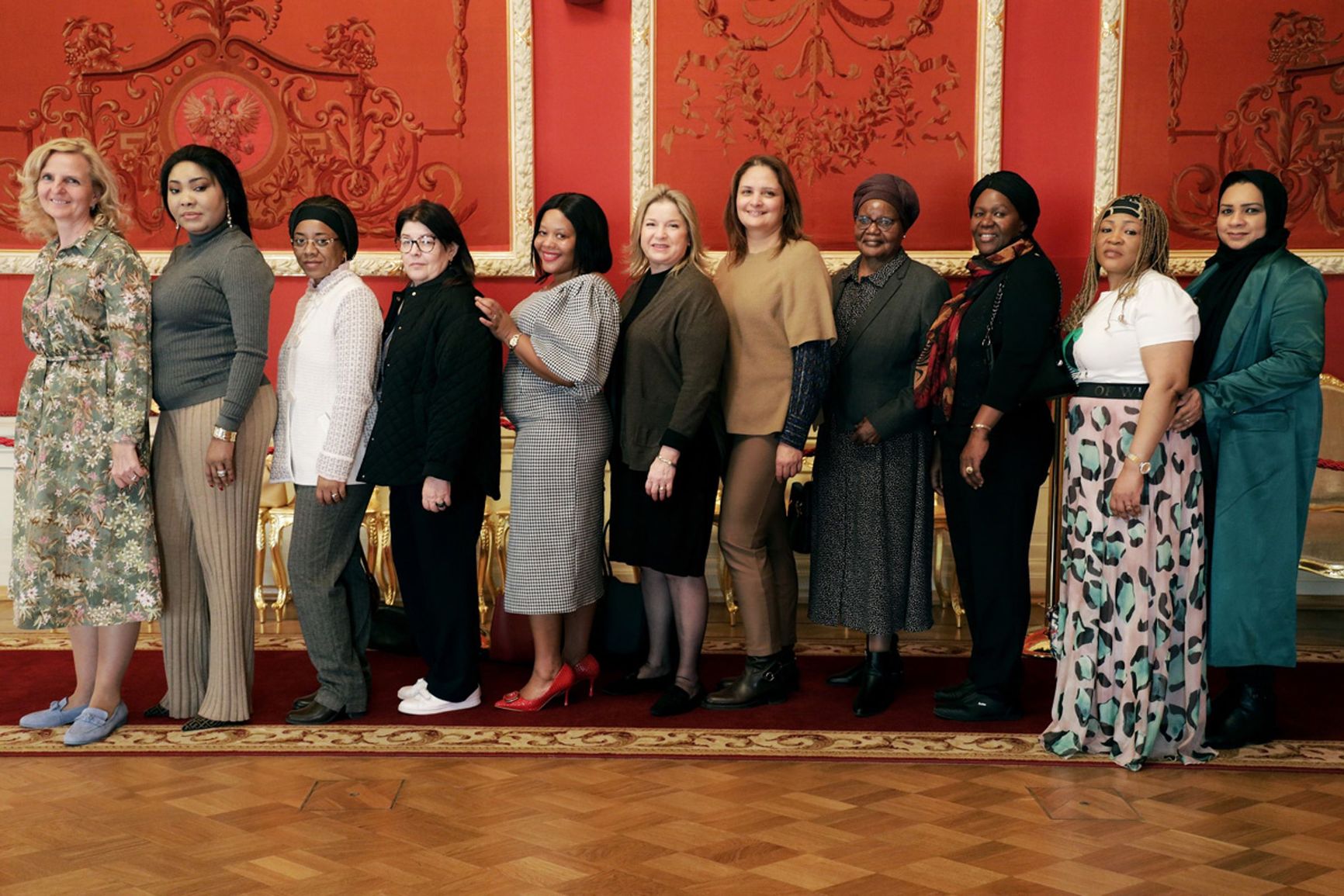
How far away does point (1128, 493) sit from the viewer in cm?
326

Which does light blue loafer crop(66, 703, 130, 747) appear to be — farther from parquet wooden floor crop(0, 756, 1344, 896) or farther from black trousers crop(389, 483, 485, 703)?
black trousers crop(389, 483, 485, 703)

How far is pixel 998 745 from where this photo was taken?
348 cm

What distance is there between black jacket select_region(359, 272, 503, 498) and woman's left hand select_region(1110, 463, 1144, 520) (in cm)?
169

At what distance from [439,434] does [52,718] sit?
1.40 metres

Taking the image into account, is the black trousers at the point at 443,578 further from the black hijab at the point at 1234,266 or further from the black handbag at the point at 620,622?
the black hijab at the point at 1234,266

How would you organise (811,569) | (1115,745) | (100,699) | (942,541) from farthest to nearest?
1. (942,541)
2. (811,569)
3. (100,699)
4. (1115,745)

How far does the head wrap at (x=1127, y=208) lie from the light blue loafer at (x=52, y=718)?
3.13 m

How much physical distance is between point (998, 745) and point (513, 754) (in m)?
1.32

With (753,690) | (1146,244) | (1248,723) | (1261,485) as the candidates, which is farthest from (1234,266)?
(753,690)

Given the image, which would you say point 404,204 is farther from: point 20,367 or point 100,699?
point 100,699

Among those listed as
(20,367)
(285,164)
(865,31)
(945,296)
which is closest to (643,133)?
(865,31)

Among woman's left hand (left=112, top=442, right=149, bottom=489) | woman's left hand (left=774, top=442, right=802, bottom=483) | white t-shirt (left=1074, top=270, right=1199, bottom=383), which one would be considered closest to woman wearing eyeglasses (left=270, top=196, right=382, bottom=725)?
woman's left hand (left=112, top=442, right=149, bottom=489)

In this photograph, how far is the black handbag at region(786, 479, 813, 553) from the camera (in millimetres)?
3990

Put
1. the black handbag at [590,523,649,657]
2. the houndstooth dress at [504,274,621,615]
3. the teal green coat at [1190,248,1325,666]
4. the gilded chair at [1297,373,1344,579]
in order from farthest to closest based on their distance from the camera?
1. the gilded chair at [1297,373,1344,579]
2. the black handbag at [590,523,649,657]
3. the houndstooth dress at [504,274,621,615]
4. the teal green coat at [1190,248,1325,666]
